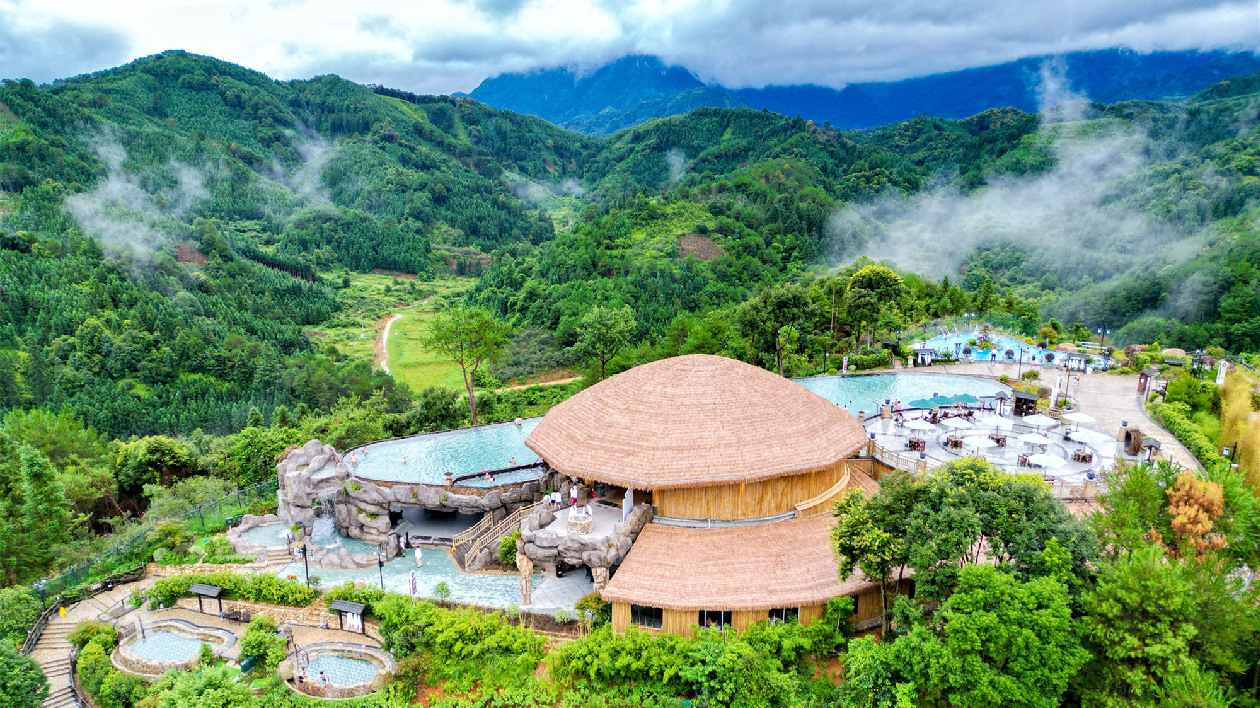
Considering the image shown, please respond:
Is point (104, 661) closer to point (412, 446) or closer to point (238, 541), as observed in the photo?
point (238, 541)

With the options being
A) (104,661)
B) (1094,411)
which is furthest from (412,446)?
(1094,411)

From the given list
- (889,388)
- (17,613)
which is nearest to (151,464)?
(17,613)

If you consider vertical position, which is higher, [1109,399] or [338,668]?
[1109,399]

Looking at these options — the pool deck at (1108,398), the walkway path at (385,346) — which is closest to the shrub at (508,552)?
the pool deck at (1108,398)

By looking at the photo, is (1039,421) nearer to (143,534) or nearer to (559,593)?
(559,593)

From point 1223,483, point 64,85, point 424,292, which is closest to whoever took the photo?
point 1223,483
